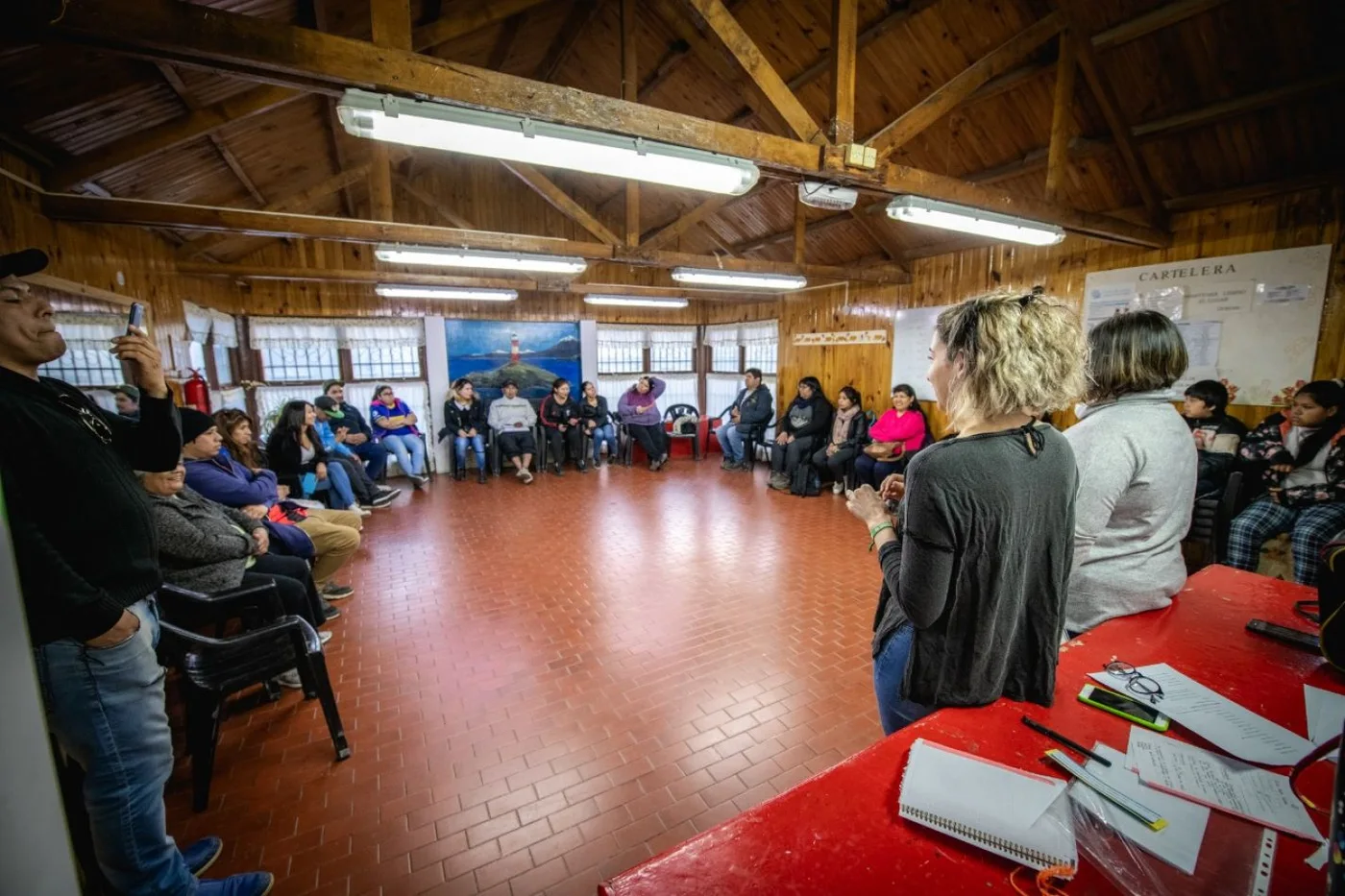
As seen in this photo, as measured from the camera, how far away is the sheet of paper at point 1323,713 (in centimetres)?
99

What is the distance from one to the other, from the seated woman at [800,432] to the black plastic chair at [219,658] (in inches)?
200

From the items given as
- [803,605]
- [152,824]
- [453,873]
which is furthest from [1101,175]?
[152,824]

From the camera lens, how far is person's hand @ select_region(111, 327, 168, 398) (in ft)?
4.64

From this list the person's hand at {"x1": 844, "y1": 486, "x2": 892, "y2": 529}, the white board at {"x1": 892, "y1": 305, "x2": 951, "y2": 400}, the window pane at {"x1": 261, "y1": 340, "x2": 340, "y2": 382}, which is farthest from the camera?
the window pane at {"x1": 261, "y1": 340, "x2": 340, "y2": 382}

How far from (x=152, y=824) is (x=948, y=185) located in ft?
13.6

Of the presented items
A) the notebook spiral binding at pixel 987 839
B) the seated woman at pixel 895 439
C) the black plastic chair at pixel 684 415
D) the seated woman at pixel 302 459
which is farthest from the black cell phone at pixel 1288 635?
the black plastic chair at pixel 684 415

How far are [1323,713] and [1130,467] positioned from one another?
576 mm

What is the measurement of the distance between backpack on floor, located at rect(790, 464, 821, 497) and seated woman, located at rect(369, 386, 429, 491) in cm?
473

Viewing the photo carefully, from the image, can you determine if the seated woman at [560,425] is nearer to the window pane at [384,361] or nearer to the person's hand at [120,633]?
the window pane at [384,361]

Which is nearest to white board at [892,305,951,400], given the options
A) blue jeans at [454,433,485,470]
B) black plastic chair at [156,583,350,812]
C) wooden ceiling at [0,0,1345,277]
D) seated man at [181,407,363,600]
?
wooden ceiling at [0,0,1345,277]

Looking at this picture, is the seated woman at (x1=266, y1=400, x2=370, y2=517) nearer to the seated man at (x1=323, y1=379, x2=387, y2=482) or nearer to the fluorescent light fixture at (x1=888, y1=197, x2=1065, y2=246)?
the seated man at (x1=323, y1=379, x2=387, y2=482)

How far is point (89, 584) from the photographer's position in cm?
117

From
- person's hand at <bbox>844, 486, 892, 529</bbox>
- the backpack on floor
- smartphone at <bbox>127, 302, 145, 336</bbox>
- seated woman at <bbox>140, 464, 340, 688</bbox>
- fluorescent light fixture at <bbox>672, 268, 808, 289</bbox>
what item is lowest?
the backpack on floor

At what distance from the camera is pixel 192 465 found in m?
2.63
